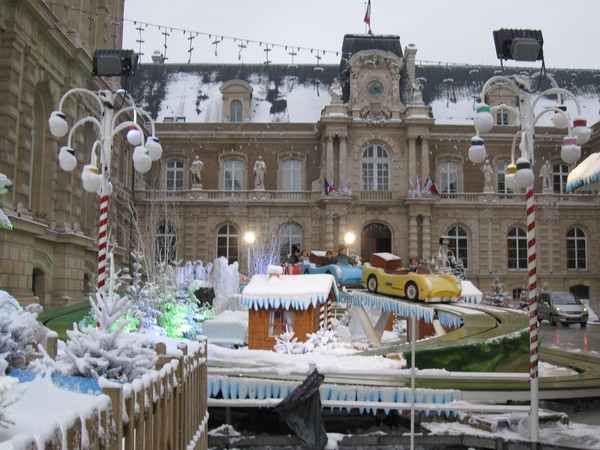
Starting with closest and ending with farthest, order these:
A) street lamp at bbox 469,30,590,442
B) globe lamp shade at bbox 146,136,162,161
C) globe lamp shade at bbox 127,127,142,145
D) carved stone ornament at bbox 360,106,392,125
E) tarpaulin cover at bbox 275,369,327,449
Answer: tarpaulin cover at bbox 275,369,327,449, street lamp at bbox 469,30,590,442, globe lamp shade at bbox 127,127,142,145, globe lamp shade at bbox 146,136,162,161, carved stone ornament at bbox 360,106,392,125

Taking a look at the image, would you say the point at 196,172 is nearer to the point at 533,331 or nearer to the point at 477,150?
the point at 477,150

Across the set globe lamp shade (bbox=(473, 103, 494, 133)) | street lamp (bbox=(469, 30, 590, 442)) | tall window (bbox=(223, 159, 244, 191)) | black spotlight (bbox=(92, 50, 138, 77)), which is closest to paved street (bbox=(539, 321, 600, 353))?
street lamp (bbox=(469, 30, 590, 442))

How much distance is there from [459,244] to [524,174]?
30928 mm

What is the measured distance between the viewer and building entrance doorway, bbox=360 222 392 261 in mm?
37719

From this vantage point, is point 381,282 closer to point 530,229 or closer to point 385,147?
point 530,229

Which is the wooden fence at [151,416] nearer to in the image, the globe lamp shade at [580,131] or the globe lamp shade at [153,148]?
the globe lamp shade at [580,131]

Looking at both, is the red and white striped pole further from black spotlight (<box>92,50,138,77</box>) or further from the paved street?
the paved street

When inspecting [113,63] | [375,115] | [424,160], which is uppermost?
[375,115]

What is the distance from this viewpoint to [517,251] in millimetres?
38594

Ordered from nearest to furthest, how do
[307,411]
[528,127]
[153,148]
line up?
[307,411] < [528,127] < [153,148]

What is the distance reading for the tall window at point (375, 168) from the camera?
126ft

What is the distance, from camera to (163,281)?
1382 centimetres

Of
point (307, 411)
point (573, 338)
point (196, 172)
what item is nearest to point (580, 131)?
point (307, 411)

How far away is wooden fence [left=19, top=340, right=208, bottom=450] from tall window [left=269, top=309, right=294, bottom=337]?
24.8 ft
